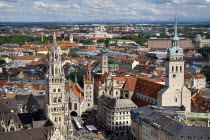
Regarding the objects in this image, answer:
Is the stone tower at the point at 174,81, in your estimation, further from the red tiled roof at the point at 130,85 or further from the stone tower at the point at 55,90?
the stone tower at the point at 55,90

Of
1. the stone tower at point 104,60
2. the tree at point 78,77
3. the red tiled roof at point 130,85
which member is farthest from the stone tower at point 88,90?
the tree at point 78,77

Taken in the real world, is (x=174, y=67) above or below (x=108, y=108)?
above

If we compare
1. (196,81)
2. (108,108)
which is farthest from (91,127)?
(196,81)

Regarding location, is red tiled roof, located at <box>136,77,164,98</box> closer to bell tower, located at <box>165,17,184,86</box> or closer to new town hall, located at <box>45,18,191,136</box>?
new town hall, located at <box>45,18,191,136</box>

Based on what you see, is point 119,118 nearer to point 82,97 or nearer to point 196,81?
point 82,97

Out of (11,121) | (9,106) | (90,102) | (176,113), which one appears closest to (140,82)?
(90,102)

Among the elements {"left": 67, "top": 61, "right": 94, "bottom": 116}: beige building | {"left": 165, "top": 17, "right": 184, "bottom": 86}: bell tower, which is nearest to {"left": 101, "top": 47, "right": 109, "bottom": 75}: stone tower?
{"left": 67, "top": 61, "right": 94, "bottom": 116}: beige building
